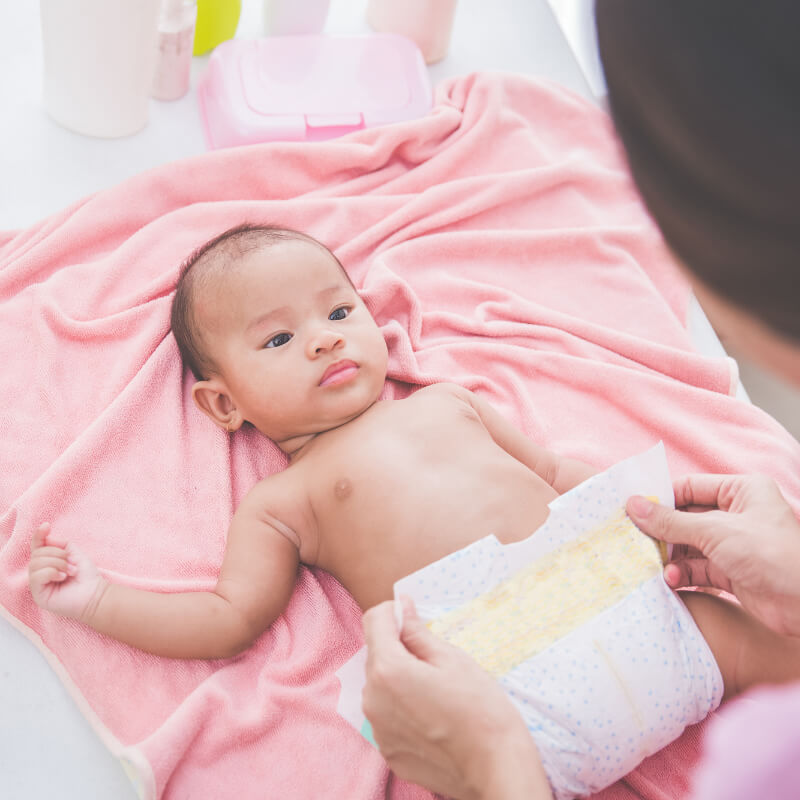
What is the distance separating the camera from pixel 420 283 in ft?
4.88

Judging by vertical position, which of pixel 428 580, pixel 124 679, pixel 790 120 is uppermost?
pixel 790 120

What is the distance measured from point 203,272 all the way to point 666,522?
68cm

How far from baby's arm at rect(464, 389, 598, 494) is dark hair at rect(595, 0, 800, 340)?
0.70 m

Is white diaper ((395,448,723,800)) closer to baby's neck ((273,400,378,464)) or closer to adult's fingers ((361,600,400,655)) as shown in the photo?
adult's fingers ((361,600,400,655))

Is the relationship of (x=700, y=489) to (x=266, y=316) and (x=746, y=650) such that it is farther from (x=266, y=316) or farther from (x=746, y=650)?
(x=266, y=316)

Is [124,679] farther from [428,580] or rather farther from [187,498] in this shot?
[428,580]

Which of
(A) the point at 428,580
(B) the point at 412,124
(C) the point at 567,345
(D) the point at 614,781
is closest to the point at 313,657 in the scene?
(A) the point at 428,580

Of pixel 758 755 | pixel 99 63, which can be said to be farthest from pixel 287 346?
pixel 758 755

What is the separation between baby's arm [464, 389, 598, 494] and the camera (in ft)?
4.00

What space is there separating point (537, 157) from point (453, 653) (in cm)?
107

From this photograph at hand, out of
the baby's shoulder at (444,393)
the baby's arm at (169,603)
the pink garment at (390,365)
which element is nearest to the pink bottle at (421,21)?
the pink garment at (390,365)

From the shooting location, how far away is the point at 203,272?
4.08ft

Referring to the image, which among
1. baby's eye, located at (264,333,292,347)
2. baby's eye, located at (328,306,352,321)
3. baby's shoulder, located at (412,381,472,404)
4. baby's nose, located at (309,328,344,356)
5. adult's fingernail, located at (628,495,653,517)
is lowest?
baby's shoulder, located at (412,381,472,404)

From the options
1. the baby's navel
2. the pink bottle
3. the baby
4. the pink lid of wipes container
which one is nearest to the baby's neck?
the baby
